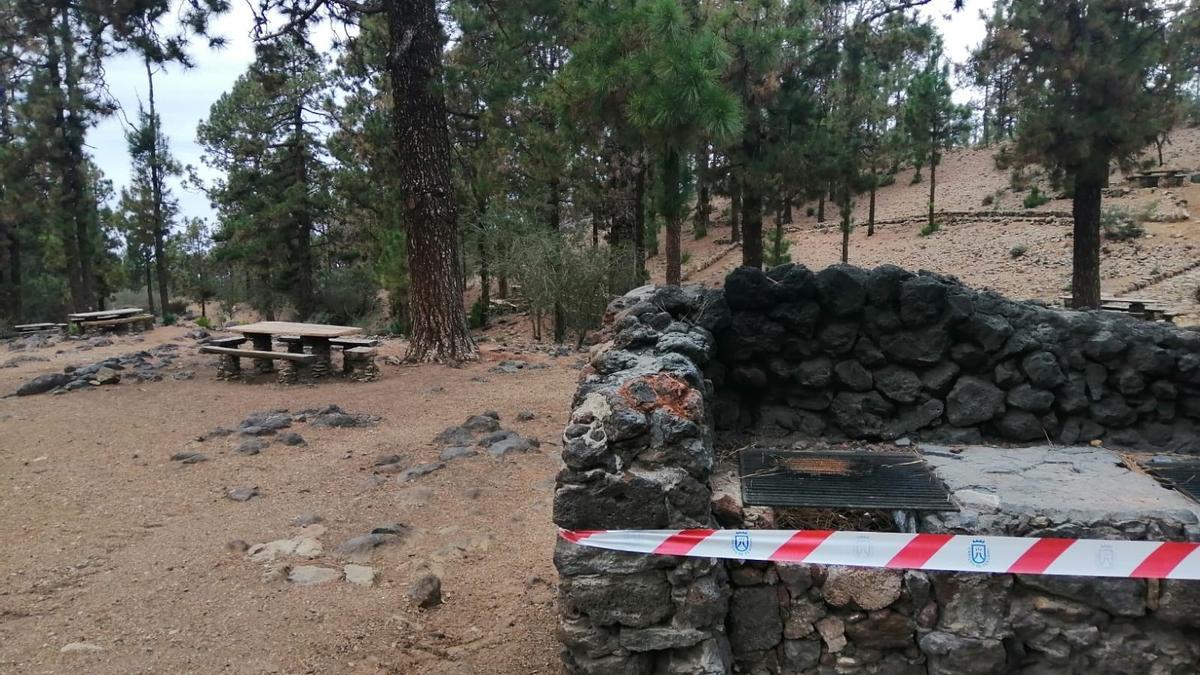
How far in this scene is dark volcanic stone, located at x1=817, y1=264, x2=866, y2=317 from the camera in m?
4.51

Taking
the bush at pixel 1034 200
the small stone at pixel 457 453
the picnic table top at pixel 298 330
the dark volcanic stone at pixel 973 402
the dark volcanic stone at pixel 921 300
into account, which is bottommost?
the small stone at pixel 457 453

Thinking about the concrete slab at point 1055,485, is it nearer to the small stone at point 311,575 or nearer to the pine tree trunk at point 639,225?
the small stone at point 311,575

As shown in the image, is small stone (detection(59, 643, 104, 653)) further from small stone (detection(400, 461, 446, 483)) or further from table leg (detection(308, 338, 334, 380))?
table leg (detection(308, 338, 334, 380))

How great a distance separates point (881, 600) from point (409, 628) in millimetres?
2306

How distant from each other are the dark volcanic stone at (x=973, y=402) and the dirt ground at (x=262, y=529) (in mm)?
2669

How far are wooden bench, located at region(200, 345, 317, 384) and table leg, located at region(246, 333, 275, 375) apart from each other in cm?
27

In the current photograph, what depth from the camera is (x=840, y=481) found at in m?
3.62

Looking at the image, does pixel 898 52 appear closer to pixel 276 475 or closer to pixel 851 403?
pixel 851 403

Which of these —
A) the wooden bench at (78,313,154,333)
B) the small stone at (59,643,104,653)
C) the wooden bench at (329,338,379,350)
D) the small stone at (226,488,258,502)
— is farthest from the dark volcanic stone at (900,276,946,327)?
the wooden bench at (78,313,154,333)

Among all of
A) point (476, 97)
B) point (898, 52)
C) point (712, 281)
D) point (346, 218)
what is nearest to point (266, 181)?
point (346, 218)

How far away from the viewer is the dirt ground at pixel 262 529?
3518 mm

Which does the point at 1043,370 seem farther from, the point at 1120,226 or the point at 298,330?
the point at 1120,226

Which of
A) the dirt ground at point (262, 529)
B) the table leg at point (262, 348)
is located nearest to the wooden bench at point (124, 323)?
the dirt ground at point (262, 529)

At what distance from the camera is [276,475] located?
6055mm
